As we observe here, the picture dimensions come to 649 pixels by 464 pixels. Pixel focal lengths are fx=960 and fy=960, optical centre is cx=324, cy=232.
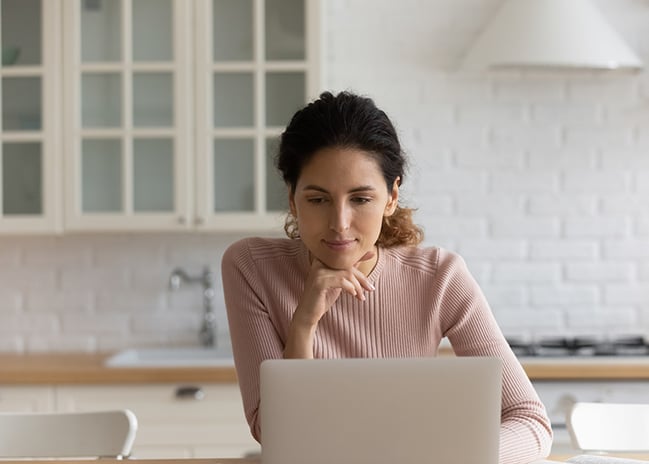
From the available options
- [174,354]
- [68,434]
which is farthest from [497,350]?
[174,354]

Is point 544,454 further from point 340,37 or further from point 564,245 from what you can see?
point 340,37

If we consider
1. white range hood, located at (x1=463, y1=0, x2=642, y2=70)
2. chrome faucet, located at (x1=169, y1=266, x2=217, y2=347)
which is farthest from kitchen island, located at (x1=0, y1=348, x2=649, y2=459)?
white range hood, located at (x1=463, y1=0, x2=642, y2=70)

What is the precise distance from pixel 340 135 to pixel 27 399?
1.69 meters

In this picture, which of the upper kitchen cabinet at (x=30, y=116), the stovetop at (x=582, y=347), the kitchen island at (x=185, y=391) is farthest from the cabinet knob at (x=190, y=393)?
the stovetop at (x=582, y=347)

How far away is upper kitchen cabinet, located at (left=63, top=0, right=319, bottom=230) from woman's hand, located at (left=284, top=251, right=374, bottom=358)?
4.86 feet

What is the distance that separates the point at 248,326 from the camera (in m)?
1.94

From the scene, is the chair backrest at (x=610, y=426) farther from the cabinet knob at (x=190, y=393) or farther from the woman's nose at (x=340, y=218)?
the cabinet knob at (x=190, y=393)

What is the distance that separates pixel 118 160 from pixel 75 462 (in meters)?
1.78

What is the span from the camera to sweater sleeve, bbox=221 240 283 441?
1.83 m

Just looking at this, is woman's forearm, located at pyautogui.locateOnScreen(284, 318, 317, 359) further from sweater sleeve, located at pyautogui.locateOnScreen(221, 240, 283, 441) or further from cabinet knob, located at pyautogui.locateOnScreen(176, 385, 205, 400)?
cabinet knob, located at pyautogui.locateOnScreen(176, 385, 205, 400)

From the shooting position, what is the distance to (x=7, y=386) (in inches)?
121

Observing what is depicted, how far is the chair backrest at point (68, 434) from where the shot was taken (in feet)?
6.91

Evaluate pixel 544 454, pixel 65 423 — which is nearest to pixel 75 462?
pixel 65 423

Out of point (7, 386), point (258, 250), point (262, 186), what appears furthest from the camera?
point (262, 186)
